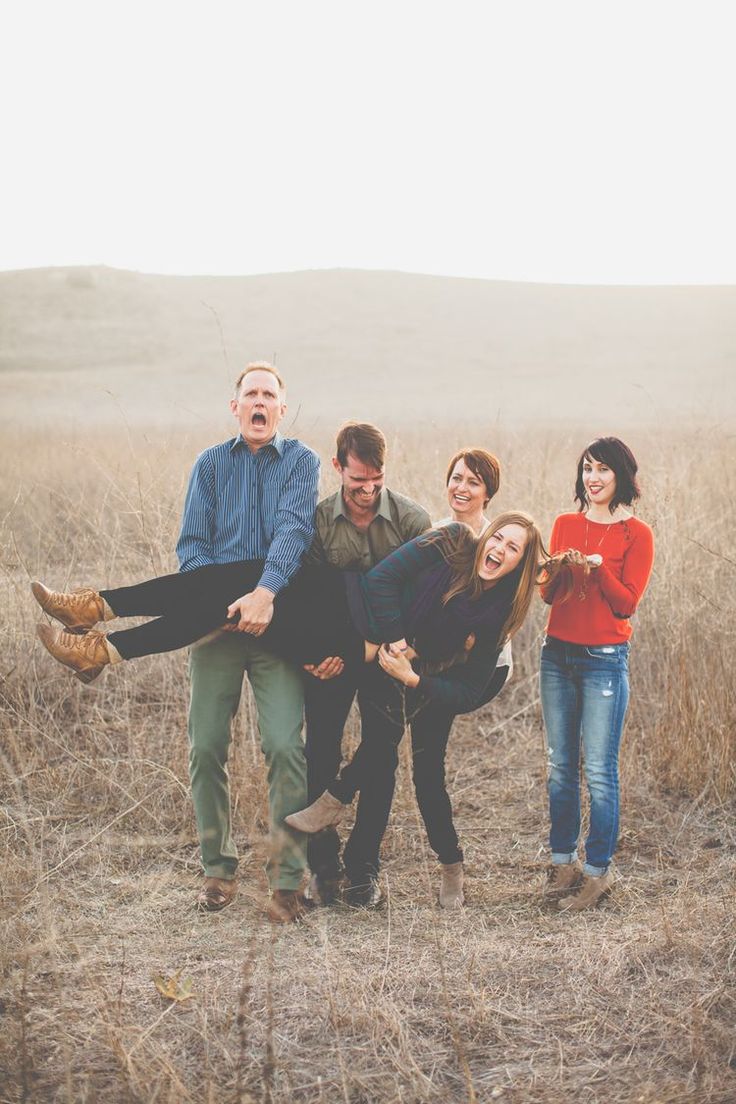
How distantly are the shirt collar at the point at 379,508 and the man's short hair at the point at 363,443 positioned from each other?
19 centimetres

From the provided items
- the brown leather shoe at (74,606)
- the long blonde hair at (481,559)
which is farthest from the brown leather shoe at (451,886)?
the brown leather shoe at (74,606)

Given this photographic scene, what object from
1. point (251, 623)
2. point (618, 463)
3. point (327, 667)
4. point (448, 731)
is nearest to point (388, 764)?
point (448, 731)

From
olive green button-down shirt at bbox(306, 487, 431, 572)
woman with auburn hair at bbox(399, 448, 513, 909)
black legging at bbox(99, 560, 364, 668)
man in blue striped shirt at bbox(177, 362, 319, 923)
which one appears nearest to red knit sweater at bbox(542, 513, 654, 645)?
woman with auburn hair at bbox(399, 448, 513, 909)

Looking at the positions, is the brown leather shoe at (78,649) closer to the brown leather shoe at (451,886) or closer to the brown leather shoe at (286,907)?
the brown leather shoe at (286,907)

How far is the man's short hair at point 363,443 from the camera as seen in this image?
3432 mm

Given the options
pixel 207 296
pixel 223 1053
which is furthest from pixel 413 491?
pixel 207 296

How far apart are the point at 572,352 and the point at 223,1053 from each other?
38.6 meters

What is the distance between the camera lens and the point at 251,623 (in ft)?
11.1

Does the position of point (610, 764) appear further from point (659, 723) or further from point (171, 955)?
point (171, 955)

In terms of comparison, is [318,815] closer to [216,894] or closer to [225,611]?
[216,894]

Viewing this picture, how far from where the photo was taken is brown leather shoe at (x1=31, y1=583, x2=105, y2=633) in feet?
11.2

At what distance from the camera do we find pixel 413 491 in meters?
7.39

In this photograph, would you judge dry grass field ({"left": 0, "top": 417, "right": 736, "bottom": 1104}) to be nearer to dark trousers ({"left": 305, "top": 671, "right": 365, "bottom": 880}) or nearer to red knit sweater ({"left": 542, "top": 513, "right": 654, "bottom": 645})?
dark trousers ({"left": 305, "top": 671, "right": 365, "bottom": 880})

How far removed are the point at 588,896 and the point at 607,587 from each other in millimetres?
1246
